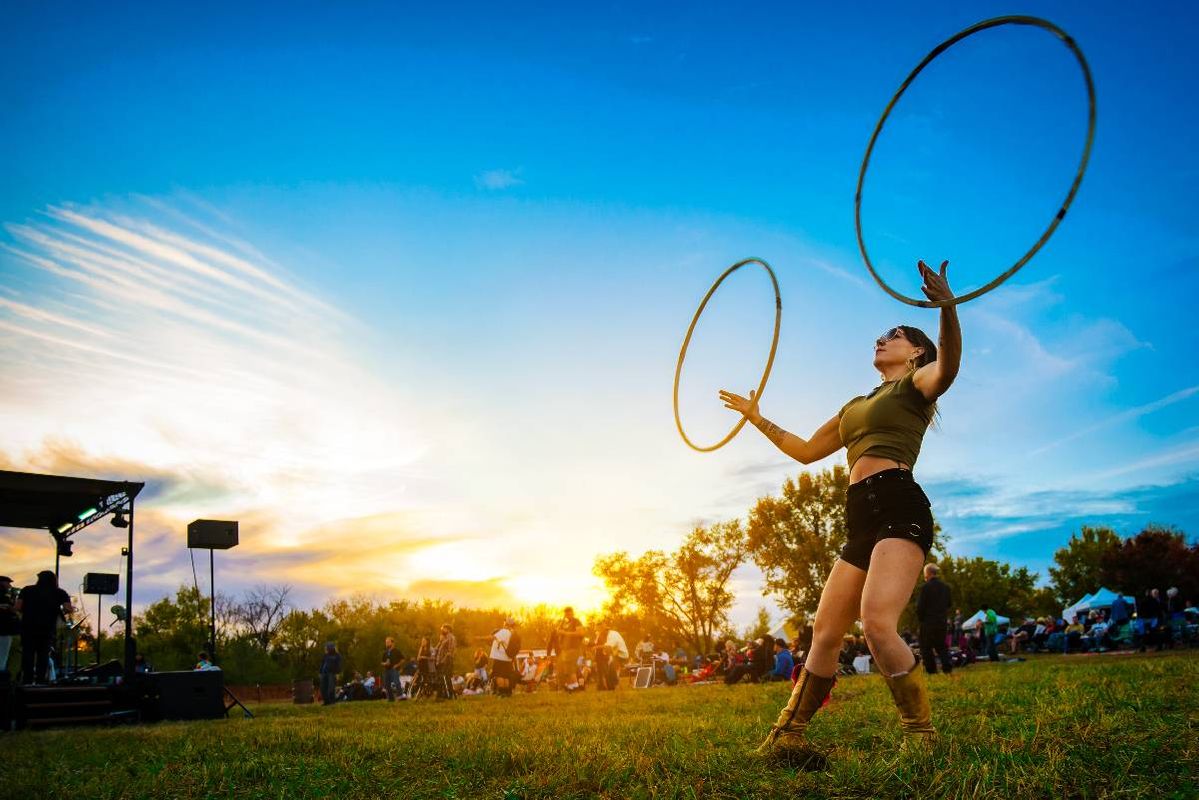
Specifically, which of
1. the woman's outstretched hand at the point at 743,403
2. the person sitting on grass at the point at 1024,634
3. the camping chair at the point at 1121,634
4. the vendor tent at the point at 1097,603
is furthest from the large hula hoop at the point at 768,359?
the vendor tent at the point at 1097,603

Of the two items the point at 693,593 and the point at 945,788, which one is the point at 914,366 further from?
the point at 693,593

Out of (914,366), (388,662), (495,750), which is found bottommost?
(388,662)

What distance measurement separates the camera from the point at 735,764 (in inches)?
162

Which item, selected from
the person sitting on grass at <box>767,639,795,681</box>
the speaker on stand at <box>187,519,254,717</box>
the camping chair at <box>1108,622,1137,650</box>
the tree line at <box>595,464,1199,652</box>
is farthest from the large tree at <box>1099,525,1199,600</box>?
the speaker on stand at <box>187,519,254,717</box>

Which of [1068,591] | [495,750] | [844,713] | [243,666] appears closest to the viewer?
[495,750]

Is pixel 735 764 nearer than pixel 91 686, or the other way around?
pixel 735 764

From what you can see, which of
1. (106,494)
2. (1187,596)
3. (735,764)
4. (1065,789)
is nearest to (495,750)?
(735,764)

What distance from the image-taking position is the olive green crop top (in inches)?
175

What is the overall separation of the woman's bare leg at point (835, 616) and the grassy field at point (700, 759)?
46cm

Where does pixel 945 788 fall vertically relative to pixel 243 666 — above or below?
above

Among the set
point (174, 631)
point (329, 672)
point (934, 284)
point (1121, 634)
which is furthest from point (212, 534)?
point (174, 631)

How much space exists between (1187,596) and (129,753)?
7664cm

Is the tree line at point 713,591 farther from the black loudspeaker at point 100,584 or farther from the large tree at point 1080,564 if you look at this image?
the black loudspeaker at point 100,584

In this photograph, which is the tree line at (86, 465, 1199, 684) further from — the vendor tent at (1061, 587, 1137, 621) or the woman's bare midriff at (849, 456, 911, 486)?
the woman's bare midriff at (849, 456, 911, 486)
